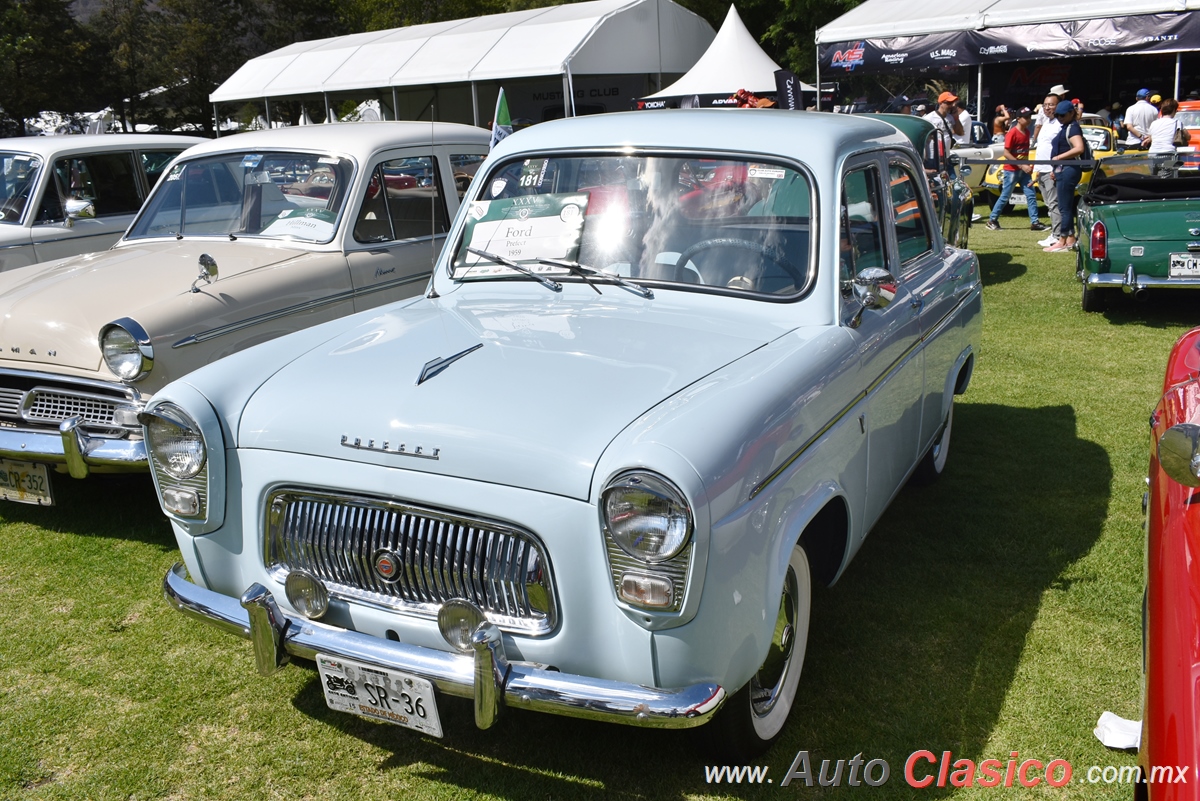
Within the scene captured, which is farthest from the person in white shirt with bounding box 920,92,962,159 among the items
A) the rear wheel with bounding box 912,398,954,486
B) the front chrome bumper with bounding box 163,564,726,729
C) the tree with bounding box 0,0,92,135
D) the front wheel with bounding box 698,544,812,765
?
the tree with bounding box 0,0,92,135

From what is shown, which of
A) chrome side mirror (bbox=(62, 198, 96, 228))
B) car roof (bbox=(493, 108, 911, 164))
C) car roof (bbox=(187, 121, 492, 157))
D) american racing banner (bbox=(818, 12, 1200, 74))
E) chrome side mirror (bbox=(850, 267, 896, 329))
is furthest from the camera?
american racing banner (bbox=(818, 12, 1200, 74))

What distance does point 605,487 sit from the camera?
2.41m

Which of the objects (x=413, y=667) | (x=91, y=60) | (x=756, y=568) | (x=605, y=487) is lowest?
(x=413, y=667)

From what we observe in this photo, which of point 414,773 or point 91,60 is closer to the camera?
point 414,773

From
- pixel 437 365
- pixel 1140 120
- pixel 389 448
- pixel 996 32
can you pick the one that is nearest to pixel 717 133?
pixel 437 365

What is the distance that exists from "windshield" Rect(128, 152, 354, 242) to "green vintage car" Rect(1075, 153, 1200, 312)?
629 cm

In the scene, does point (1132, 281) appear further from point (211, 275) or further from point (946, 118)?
point (946, 118)

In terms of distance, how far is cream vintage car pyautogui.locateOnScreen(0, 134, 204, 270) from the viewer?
24.0ft

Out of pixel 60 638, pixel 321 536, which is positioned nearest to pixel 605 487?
pixel 321 536

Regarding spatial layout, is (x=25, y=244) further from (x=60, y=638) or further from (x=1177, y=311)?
(x=1177, y=311)

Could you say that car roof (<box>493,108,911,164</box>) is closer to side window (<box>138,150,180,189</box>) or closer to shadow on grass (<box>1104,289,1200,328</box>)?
side window (<box>138,150,180,189</box>)

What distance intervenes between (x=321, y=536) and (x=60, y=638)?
1.78 meters

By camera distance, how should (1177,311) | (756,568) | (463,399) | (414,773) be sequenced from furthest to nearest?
(1177,311) → (414,773) → (463,399) → (756,568)

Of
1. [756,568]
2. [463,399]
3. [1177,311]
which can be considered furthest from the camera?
[1177,311]
